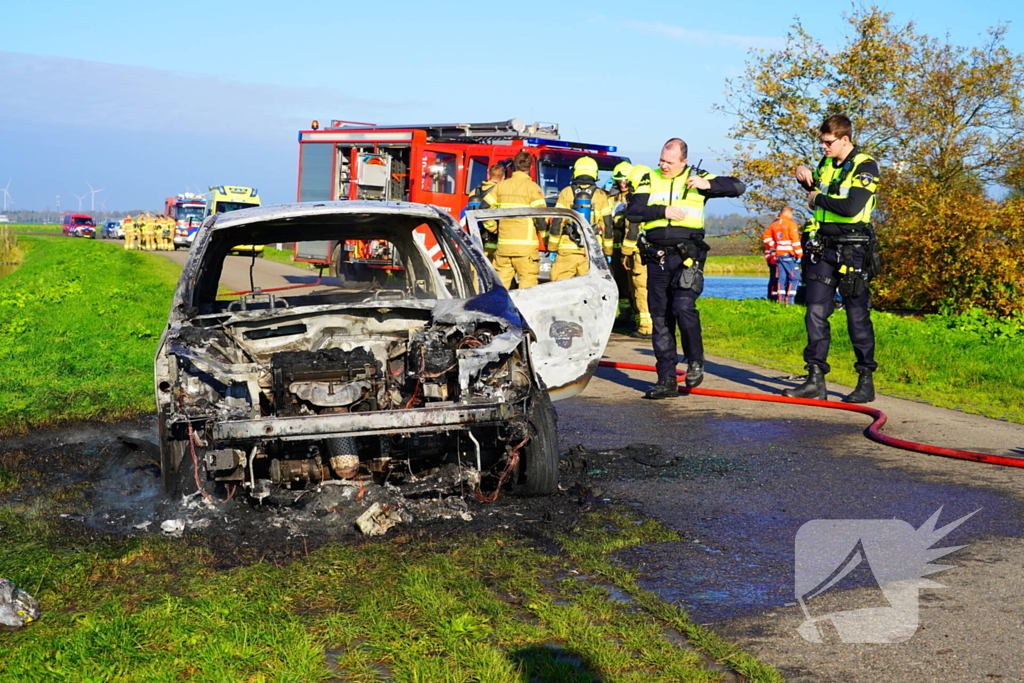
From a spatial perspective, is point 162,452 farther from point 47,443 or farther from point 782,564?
point 782,564

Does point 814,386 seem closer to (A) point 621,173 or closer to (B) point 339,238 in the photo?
(B) point 339,238

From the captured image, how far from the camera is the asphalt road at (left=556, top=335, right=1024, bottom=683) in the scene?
3316mm

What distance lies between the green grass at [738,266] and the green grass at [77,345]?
71.9ft

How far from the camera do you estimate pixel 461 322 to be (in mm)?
5250

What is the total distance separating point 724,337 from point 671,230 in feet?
15.7

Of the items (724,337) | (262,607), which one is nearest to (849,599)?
(262,607)

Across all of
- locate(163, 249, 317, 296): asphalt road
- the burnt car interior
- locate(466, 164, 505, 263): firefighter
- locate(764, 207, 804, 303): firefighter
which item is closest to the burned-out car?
the burnt car interior

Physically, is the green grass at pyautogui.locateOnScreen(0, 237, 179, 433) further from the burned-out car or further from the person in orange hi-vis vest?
the person in orange hi-vis vest

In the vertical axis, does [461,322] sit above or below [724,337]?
above

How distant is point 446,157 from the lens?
1761 centimetres

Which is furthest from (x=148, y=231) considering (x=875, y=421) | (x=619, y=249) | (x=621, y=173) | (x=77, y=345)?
(x=875, y=421)

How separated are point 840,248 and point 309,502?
5009mm

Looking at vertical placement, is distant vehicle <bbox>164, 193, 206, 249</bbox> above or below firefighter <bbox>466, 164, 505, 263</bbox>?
below

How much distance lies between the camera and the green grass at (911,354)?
8.73 metres
